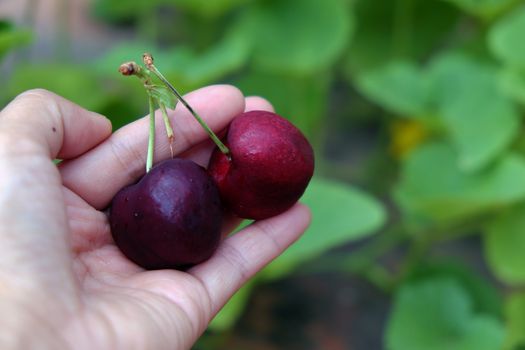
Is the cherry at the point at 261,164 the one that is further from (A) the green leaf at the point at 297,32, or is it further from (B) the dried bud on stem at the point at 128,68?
(A) the green leaf at the point at 297,32

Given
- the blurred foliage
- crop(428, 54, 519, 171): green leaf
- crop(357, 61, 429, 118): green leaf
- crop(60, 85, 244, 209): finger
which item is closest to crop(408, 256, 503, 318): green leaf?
the blurred foliage

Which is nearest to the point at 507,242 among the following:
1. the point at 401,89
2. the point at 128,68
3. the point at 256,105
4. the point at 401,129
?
the point at 401,89

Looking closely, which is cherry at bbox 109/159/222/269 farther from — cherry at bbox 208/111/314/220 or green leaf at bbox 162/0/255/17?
green leaf at bbox 162/0/255/17

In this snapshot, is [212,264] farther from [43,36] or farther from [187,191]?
[43,36]

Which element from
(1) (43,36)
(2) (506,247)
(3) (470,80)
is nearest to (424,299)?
(2) (506,247)

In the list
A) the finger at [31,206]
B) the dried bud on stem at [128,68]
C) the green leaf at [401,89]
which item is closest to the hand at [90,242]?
the finger at [31,206]
